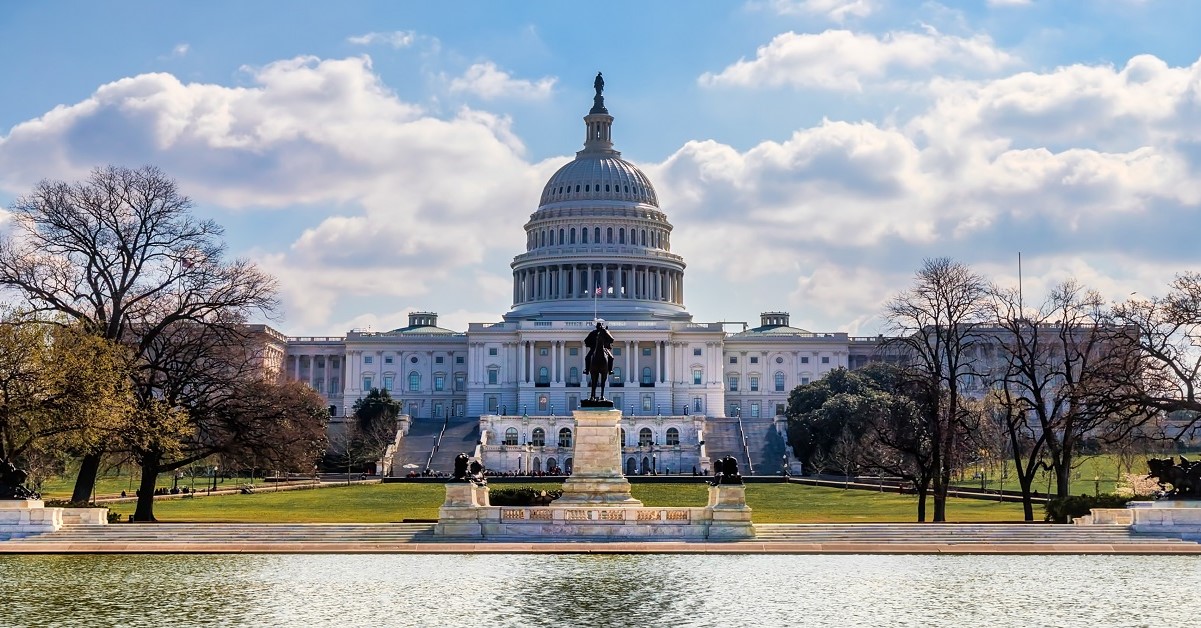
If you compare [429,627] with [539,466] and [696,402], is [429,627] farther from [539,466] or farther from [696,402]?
[696,402]

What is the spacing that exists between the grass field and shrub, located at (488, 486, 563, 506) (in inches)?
166

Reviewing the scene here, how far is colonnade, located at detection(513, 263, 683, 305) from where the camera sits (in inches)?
7274

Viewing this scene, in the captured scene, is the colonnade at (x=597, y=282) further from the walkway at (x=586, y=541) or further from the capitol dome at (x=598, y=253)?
the walkway at (x=586, y=541)

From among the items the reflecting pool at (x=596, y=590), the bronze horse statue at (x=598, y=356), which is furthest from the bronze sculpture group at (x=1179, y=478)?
the bronze horse statue at (x=598, y=356)

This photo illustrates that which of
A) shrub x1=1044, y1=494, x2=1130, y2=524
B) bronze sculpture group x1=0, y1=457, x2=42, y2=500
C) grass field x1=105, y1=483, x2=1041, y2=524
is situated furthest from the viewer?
grass field x1=105, y1=483, x2=1041, y2=524

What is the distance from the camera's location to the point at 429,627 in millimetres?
30125

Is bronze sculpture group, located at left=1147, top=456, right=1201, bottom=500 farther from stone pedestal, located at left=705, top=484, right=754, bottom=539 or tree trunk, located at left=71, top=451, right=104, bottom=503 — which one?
tree trunk, located at left=71, top=451, right=104, bottom=503

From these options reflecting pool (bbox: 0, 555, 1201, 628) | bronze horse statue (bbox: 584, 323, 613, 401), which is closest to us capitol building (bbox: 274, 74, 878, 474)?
bronze horse statue (bbox: 584, 323, 613, 401)

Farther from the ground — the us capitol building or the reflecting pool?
the us capitol building

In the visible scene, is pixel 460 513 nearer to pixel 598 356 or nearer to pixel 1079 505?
pixel 598 356

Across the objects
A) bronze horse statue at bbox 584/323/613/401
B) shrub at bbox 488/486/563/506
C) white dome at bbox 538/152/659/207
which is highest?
white dome at bbox 538/152/659/207

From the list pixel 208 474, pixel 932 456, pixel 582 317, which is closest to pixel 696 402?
pixel 582 317

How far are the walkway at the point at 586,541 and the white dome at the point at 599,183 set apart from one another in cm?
13885

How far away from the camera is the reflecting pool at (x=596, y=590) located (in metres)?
31.2
